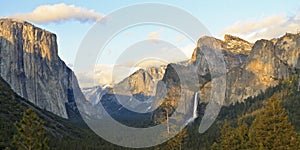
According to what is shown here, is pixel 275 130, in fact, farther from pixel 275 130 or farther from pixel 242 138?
pixel 242 138

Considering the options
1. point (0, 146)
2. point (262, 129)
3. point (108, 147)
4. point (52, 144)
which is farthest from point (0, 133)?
point (262, 129)

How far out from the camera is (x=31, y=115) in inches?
2127

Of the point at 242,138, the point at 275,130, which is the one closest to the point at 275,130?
the point at 275,130

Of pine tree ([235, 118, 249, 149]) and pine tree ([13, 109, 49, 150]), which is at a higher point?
pine tree ([13, 109, 49, 150])

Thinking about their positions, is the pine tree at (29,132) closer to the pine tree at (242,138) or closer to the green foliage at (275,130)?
the green foliage at (275,130)

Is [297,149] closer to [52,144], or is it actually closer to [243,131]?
[243,131]

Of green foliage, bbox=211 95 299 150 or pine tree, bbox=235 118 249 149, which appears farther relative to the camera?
pine tree, bbox=235 118 249 149

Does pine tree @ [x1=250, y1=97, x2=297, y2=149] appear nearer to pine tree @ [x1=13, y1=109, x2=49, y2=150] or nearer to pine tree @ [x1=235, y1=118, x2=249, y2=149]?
pine tree @ [x1=235, y1=118, x2=249, y2=149]

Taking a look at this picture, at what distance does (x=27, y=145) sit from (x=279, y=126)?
37651mm

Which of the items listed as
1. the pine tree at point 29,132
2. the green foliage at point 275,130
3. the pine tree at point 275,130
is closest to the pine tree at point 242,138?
the green foliage at point 275,130

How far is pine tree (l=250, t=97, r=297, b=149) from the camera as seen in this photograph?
63844mm

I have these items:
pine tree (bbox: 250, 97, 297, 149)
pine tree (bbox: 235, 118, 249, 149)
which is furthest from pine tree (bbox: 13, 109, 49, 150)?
pine tree (bbox: 235, 118, 249, 149)

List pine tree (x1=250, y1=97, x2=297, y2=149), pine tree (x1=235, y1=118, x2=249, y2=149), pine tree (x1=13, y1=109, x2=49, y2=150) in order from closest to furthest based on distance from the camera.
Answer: pine tree (x1=13, y1=109, x2=49, y2=150) → pine tree (x1=250, y1=97, x2=297, y2=149) → pine tree (x1=235, y1=118, x2=249, y2=149)

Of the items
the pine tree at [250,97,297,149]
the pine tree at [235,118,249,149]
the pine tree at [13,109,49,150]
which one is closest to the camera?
the pine tree at [13,109,49,150]
